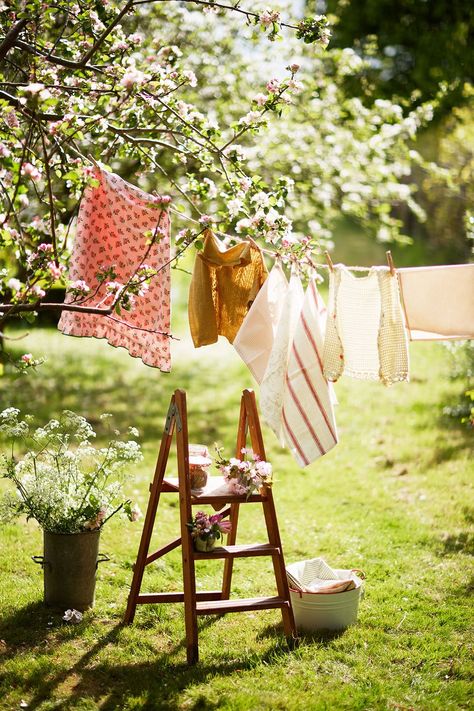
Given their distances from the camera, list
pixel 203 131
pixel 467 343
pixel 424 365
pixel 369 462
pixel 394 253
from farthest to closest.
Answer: pixel 394 253 → pixel 424 365 → pixel 467 343 → pixel 369 462 → pixel 203 131

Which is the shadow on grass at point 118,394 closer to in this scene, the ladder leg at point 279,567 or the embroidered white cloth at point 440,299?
the ladder leg at point 279,567

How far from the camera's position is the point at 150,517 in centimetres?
430

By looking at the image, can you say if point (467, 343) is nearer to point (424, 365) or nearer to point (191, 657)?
point (424, 365)

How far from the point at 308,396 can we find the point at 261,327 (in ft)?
1.34

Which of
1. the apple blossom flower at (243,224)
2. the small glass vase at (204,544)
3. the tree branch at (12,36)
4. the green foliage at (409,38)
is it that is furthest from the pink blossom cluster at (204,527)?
the green foliage at (409,38)

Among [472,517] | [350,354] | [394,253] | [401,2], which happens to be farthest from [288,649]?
[394,253]

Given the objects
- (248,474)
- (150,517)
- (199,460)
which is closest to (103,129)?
(199,460)

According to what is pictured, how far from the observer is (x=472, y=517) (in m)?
6.20

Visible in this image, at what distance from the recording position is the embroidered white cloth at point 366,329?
407 cm

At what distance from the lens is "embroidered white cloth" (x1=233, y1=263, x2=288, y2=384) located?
405cm

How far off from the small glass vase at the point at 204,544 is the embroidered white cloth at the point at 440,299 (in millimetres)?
1447

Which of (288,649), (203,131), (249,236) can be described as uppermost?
(203,131)

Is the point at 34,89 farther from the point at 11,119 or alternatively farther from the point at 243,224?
the point at 243,224

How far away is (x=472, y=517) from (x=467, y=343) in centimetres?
307
